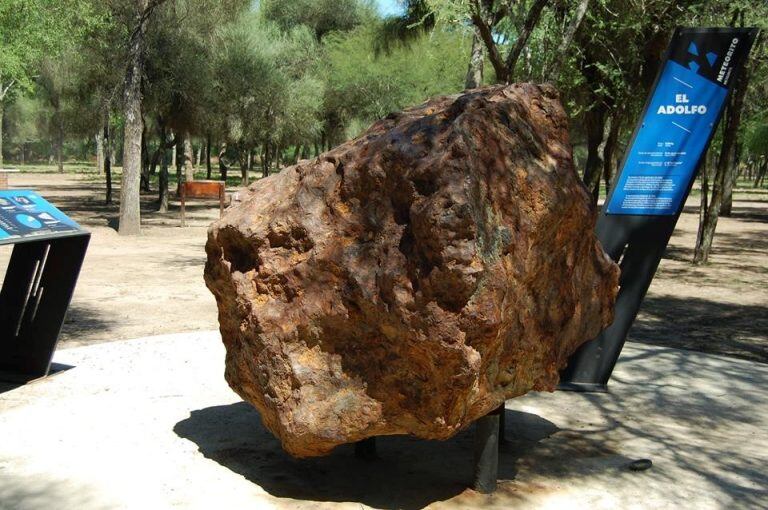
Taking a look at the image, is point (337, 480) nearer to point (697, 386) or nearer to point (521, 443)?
point (521, 443)

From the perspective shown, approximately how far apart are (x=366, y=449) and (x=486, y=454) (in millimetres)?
832

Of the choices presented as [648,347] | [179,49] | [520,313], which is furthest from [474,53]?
[179,49]

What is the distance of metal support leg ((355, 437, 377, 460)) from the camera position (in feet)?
16.3

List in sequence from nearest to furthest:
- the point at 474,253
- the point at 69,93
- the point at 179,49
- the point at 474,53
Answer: the point at 474,253 → the point at 474,53 → the point at 179,49 → the point at 69,93

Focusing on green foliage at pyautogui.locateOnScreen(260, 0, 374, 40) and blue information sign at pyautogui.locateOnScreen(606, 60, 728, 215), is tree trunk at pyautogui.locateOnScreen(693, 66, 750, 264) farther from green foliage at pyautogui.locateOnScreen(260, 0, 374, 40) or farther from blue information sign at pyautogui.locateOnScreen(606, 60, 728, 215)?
green foliage at pyautogui.locateOnScreen(260, 0, 374, 40)

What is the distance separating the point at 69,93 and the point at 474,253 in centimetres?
2547

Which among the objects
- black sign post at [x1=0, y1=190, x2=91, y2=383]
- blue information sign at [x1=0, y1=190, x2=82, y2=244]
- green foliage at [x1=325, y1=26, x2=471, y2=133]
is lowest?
black sign post at [x1=0, y1=190, x2=91, y2=383]

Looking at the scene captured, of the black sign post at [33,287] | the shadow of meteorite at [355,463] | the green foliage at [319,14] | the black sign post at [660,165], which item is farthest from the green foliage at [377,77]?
the shadow of meteorite at [355,463]

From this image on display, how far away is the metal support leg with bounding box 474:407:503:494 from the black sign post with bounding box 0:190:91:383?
3499 millimetres

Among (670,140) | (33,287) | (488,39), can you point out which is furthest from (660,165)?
(33,287)

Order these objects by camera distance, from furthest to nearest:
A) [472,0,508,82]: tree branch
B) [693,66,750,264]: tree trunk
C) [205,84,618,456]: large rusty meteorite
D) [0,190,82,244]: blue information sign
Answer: [693,66,750,264]: tree trunk
[472,0,508,82]: tree branch
[0,190,82,244]: blue information sign
[205,84,618,456]: large rusty meteorite

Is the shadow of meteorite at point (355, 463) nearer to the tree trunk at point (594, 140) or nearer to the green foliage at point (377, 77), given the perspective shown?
the tree trunk at point (594, 140)

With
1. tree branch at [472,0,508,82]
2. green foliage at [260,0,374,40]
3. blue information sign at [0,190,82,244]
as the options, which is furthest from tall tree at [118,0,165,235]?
green foliage at [260,0,374,40]

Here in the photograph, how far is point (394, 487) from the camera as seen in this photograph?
4.53m
